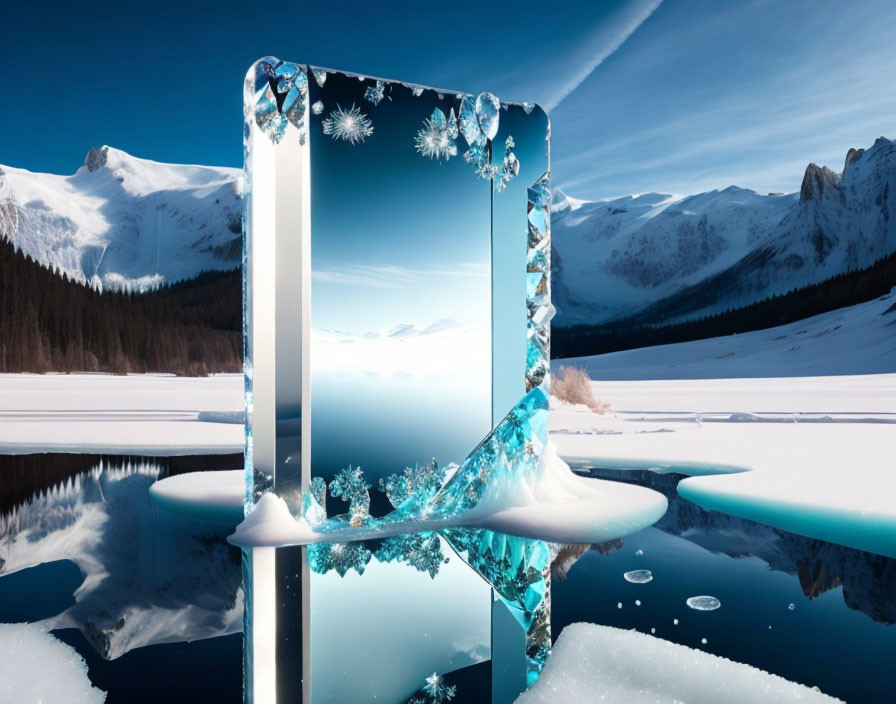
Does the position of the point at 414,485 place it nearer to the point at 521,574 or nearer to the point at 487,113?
the point at 521,574

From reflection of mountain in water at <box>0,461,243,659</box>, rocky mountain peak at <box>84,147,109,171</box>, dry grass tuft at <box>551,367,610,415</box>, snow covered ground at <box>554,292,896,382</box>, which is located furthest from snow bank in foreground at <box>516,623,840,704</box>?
rocky mountain peak at <box>84,147,109,171</box>

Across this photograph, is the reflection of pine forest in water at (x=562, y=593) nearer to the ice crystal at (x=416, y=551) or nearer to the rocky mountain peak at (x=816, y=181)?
the ice crystal at (x=416, y=551)

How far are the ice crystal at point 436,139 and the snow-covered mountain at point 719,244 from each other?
24.6 meters

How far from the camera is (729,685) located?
41.1 inches

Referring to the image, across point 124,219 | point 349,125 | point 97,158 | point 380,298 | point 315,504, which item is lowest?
point 315,504

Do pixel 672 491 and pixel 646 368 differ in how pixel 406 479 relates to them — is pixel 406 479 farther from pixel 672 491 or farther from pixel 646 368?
pixel 646 368

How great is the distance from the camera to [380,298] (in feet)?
7.62

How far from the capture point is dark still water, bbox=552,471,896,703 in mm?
1150

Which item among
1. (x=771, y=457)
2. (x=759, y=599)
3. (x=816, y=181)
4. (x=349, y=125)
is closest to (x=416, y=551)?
(x=759, y=599)

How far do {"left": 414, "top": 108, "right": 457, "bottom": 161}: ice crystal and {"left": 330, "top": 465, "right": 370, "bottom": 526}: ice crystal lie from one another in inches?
50.0

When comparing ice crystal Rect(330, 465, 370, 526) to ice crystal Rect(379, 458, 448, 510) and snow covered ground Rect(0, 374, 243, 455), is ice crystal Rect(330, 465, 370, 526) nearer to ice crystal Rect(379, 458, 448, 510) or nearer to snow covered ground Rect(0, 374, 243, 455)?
ice crystal Rect(379, 458, 448, 510)

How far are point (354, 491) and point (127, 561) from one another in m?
0.75

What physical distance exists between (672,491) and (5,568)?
271 cm

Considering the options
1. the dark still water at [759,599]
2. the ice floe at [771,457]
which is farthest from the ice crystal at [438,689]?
the ice floe at [771,457]
